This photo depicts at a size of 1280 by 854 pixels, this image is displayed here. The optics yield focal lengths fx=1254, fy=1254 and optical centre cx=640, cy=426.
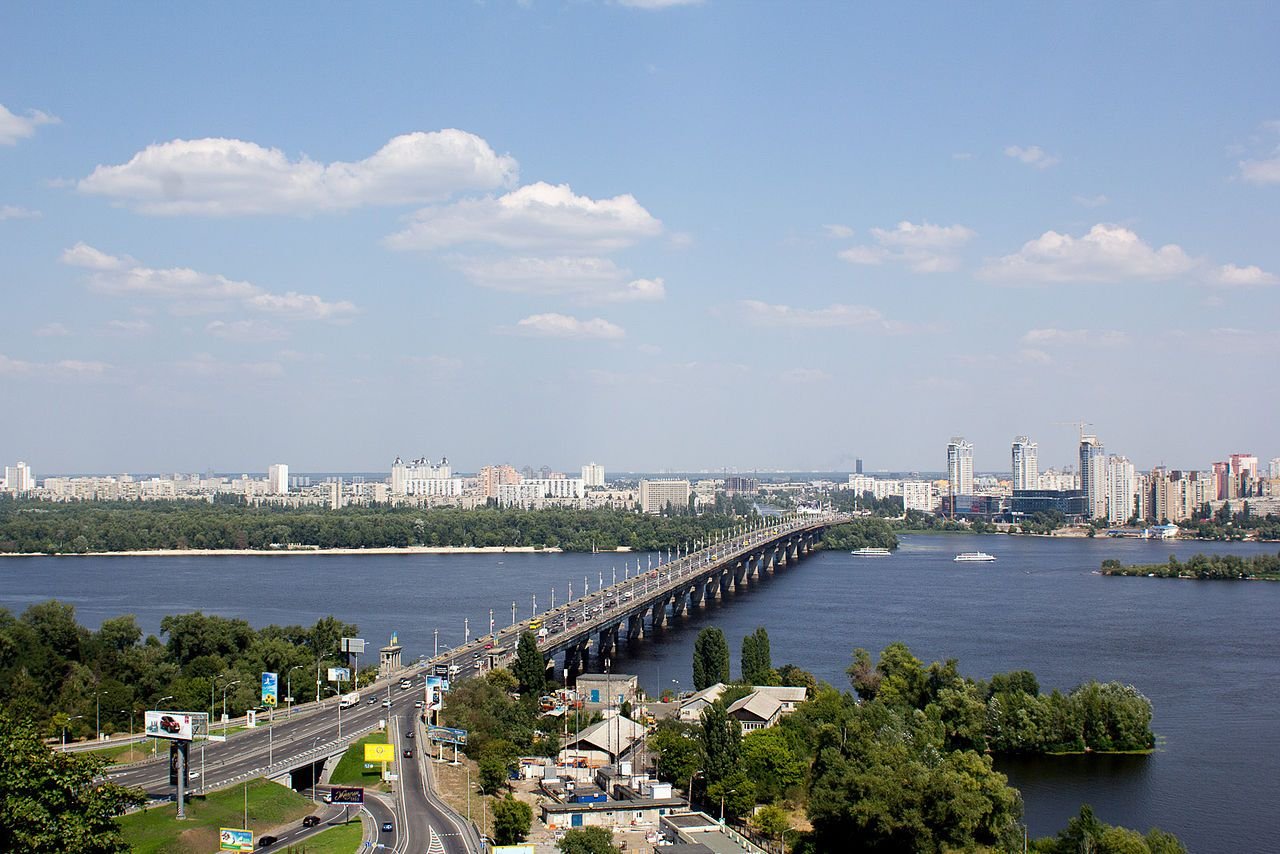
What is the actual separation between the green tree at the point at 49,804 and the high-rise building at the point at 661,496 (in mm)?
84971

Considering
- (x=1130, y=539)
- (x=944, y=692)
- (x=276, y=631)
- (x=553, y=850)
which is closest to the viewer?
(x=553, y=850)

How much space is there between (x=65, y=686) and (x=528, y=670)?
290 inches

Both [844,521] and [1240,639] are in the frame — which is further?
[844,521]

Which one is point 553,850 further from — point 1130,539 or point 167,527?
point 1130,539

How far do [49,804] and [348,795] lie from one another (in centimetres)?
414

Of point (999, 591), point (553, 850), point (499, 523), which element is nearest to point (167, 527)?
point (499, 523)

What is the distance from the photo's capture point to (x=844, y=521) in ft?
246

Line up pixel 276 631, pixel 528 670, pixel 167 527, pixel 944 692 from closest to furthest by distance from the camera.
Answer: pixel 944 692 → pixel 528 670 → pixel 276 631 → pixel 167 527

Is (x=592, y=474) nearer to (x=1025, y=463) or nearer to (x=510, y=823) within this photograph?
(x=1025, y=463)

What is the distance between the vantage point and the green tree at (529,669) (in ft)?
69.9

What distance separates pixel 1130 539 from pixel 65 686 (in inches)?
2633

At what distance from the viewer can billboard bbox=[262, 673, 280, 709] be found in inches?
748

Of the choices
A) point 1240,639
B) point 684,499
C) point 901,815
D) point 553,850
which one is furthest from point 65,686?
point 684,499

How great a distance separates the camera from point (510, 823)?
12.6m
